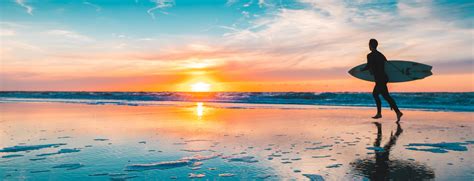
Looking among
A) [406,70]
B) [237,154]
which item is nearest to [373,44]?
[406,70]

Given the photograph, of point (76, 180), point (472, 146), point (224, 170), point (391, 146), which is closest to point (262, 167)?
point (224, 170)

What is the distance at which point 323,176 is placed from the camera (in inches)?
131

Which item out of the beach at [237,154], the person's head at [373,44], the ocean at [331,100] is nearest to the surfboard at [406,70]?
the person's head at [373,44]

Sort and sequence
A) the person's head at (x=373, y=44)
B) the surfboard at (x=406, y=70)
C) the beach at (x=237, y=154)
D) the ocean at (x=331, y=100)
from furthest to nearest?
the ocean at (x=331, y=100) → the surfboard at (x=406, y=70) → the person's head at (x=373, y=44) → the beach at (x=237, y=154)

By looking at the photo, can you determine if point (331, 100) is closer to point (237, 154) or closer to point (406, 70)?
point (406, 70)

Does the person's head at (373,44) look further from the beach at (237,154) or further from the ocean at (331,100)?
the ocean at (331,100)

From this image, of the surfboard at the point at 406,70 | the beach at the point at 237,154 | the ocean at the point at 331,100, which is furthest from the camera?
the ocean at the point at 331,100

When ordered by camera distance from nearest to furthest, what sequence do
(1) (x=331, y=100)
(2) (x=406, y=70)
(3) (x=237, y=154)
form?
(3) (x=237, y=154) < (2) (x=406, y=70) < (1) (x=331, y=100)

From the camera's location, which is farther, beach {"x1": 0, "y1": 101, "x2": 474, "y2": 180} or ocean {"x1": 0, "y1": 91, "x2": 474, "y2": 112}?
ocean {"x1": 0, "y1": 91, "x2": 474, "y2": 112}

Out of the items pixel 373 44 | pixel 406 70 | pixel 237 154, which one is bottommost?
pixel 237 154

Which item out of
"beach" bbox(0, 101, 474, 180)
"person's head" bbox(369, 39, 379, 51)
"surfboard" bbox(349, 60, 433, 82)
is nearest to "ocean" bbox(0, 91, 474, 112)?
"surfboard" bbox(349, 60, 433, 82)

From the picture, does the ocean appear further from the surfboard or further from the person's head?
the person's head

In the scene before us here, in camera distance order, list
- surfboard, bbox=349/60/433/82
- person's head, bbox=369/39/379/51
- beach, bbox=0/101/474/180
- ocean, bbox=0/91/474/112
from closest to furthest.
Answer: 1. beach, bbox=0/101/474/180
2. person's head, bbox=369/39/379/51
3. surfboard, bbox=349/60/433/82
4. ocean, bbox=0/91/474/112

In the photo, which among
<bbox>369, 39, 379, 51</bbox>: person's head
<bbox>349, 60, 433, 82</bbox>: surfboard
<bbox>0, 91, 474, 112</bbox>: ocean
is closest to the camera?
<bbox>369, 39, 379, 51</bbox>: person's head
